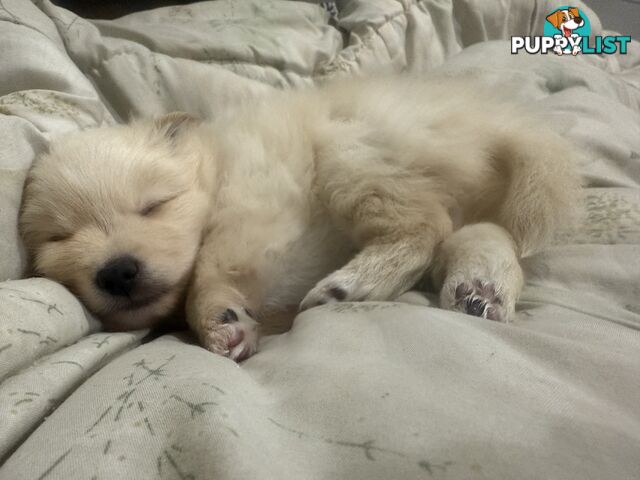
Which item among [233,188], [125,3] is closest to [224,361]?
[233,188]

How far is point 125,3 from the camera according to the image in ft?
9.03

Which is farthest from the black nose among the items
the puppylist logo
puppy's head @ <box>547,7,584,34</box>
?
puppy's head @ <box>547,7,584,34</box>

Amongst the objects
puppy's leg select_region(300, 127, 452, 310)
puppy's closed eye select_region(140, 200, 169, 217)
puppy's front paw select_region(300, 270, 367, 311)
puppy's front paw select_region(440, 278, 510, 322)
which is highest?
puppy's closed eye select_region(140, 200, 169, 217)

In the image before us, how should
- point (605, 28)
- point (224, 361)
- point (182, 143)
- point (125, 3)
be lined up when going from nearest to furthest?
1. point (224, 361)
2. point (182, 143)
3. point (125, 3)
4. point (605, 28)

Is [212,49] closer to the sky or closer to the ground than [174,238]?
closer to the sky

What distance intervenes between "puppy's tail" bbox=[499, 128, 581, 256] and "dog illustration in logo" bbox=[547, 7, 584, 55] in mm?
2039

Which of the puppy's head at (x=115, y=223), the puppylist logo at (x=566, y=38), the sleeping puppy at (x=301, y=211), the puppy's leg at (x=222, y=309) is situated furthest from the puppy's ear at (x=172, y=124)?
the puppylist logo at (x=566, y=38)

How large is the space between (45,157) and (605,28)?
452cm

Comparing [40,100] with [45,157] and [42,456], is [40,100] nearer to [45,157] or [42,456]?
[45,157]

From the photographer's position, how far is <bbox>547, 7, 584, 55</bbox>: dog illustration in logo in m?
3.16

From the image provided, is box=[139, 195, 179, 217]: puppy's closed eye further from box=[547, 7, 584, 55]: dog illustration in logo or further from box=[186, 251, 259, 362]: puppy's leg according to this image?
box=[547, 7, 584, 55]: dog illustration in logo

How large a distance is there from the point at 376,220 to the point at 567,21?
270 cm

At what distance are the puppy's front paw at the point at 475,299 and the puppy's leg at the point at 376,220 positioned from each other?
0.14 metres

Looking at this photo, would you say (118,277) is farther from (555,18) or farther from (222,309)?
(555,18)
